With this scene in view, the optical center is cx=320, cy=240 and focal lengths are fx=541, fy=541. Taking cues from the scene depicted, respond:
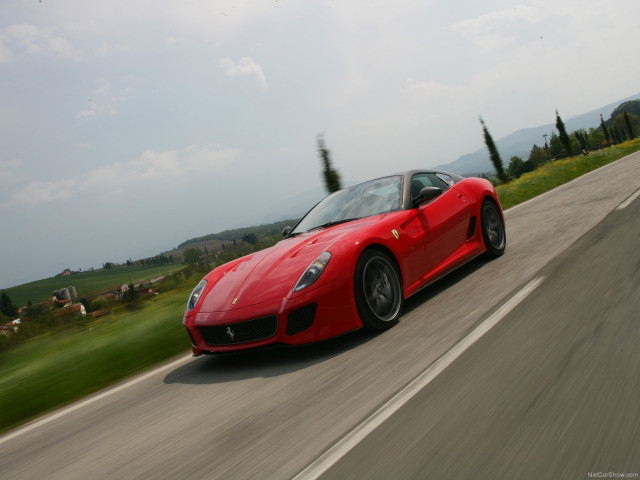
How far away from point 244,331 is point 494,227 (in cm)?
389

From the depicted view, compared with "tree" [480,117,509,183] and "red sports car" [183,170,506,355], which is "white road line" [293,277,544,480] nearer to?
"red sports car" [183,170,506,355]

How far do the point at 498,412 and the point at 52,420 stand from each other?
11.3ft

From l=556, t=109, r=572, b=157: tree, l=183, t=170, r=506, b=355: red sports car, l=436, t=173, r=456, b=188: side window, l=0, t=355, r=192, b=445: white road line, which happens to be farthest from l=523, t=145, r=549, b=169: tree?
l=0, t=355, r=192, b=445: white road line

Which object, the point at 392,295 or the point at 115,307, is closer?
the point at 392,295

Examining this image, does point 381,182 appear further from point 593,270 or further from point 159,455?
point 159,455

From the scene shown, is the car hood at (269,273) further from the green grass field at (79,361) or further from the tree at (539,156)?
the tree at (539,156)

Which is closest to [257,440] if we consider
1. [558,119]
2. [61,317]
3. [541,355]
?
[541,355]

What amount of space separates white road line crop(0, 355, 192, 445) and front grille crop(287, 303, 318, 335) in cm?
164

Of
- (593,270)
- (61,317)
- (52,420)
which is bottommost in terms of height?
(593,270)

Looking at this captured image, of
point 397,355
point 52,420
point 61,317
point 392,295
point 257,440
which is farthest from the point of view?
point 61,317

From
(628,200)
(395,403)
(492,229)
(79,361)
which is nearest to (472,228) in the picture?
(492,229)

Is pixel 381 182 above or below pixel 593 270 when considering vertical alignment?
above

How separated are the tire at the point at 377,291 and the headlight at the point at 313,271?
0.90 ft

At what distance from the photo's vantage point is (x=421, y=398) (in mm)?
2881
